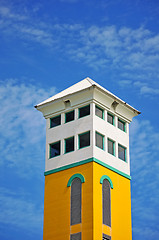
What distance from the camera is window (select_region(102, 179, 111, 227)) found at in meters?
54.3

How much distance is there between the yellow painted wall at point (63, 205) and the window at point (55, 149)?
2035 millimetres

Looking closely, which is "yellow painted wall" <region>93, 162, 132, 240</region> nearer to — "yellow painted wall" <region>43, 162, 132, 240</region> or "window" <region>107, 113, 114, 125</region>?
"yellow painted wall" <region>43, 162, 132, 240</region>

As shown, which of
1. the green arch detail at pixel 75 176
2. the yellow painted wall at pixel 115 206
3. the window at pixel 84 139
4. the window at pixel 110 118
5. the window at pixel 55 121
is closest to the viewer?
the yellow painted wall at pixel 115 206

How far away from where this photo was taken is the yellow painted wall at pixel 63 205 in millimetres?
53344

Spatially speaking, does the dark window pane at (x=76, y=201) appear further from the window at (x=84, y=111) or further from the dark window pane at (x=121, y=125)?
the dark window pane at (x=121, y=125)

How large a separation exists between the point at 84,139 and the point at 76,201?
19.0ft

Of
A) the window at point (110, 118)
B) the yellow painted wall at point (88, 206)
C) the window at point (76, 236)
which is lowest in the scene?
the window at point (76, 236)

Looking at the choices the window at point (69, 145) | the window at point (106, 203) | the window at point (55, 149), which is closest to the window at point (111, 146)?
the window at point (106, 203)

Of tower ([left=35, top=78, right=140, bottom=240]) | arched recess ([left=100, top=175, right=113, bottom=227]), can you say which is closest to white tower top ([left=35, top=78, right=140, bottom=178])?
tower ([left=35, top=78, right=140, bottom=240])

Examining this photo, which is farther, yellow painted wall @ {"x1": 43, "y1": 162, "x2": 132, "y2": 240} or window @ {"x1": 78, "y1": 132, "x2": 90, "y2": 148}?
window @ {"x1": 78, "y1": 132, "x2": 90, "y2": 148}

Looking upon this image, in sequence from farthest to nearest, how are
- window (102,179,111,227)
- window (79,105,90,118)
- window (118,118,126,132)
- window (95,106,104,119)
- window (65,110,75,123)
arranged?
window (118,118,126,132) → window (65,110,75,123) → window (95,106,104,119) → window (79,105,90,118) → window (102,179,111,227)

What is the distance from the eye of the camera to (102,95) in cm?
5791

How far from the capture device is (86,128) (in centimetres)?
5694

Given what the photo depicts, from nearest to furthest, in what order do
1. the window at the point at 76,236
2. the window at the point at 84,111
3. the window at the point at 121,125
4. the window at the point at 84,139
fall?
the window at the point at 76,236
the window at the point at 84,139
the window at the point at 84,111
the window at the point at 121,125
